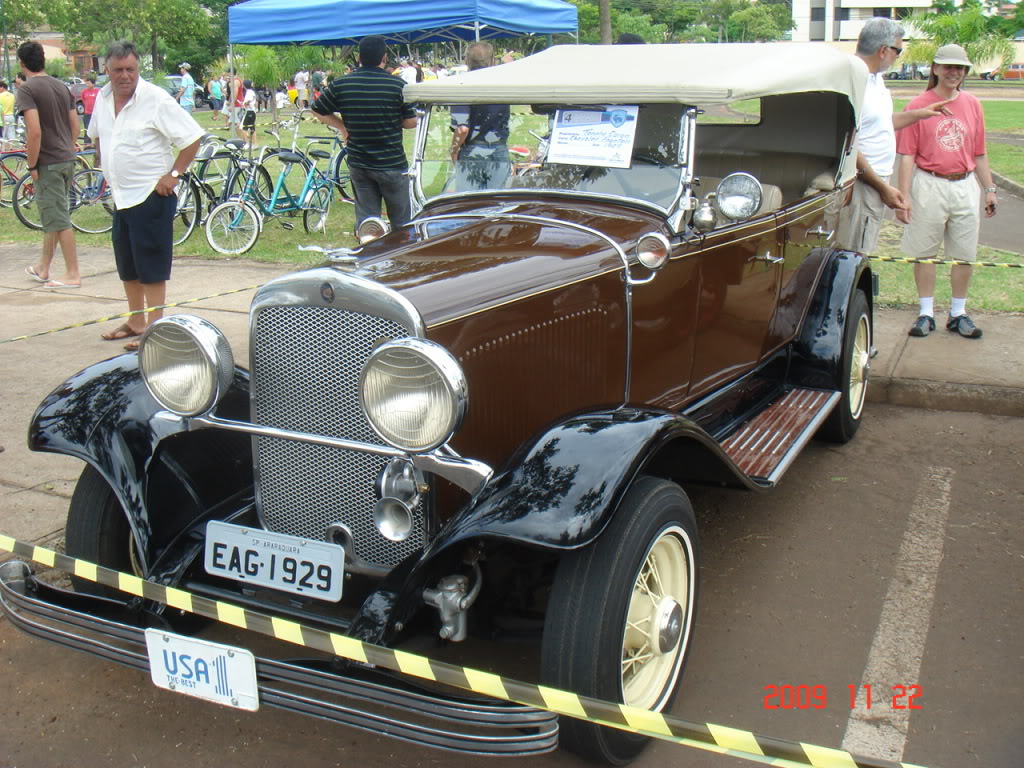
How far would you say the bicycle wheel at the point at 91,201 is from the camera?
11375mm

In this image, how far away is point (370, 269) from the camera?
2.83 meters

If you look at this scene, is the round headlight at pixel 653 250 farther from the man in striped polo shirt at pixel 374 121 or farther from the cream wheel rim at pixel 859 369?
the man in striped polo shirt at pixel 374 121

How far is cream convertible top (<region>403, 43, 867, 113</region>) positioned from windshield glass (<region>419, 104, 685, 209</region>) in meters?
0.11

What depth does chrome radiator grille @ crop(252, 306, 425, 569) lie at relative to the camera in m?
2.64

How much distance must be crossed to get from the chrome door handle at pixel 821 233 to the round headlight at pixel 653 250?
176 centimetres

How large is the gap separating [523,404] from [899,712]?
4.61 feet

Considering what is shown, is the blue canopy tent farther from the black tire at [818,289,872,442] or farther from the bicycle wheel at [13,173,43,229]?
the black tire at [818,289,872,442]

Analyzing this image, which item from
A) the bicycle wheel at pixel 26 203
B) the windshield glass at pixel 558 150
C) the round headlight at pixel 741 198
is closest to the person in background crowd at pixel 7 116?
the bicycle wheel at pixel 26 203

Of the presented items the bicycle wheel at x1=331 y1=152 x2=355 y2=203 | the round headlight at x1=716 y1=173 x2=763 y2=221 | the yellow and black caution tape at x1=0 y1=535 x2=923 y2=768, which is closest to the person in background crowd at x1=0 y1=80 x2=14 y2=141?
the bicycle wheel at x1=331 y1=152 x2=355 y2=203

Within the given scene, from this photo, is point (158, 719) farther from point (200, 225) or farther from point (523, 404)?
point (200, 225)

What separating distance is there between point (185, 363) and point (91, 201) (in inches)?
404

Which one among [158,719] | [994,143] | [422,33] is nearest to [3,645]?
[158,719]

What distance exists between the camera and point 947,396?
5453 mm

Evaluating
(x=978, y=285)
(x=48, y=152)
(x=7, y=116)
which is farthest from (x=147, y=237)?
(x=7, y=116)
